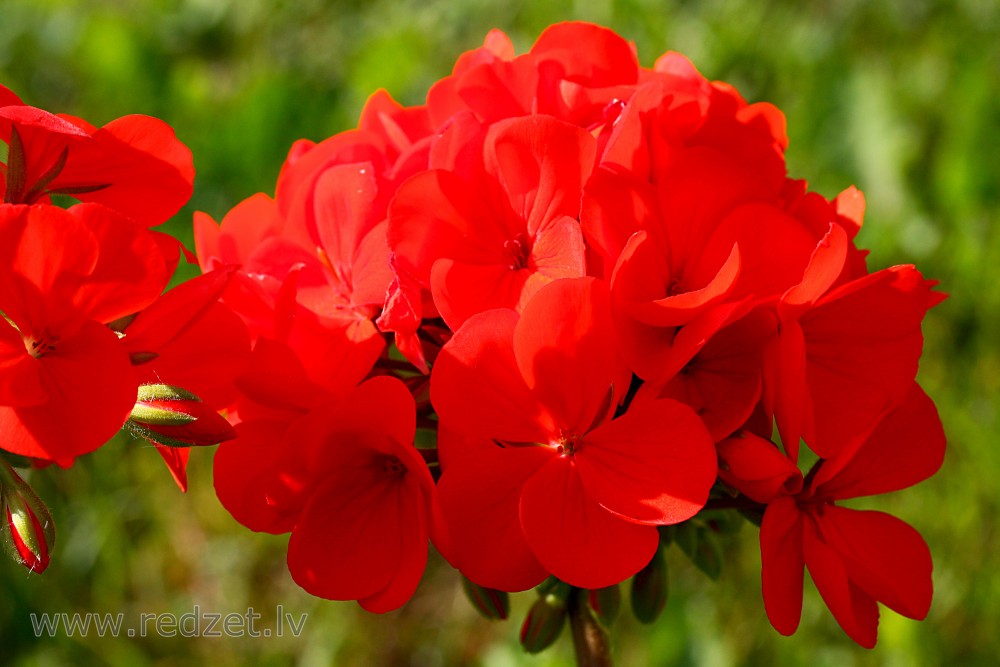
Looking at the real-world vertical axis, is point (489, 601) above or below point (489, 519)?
below

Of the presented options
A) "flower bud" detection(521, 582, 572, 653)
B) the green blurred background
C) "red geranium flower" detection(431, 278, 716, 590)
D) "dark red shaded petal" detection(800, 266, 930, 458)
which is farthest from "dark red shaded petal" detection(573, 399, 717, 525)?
the green blurred background

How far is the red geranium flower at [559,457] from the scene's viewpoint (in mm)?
625

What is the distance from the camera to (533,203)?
0.72 m

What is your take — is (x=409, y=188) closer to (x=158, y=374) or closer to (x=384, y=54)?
(x=158, y=374)

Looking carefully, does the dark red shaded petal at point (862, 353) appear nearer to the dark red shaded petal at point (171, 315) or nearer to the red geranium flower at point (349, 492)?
the red geranium flower at point (349, 492)

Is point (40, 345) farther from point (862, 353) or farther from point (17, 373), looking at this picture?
point (862, 353)

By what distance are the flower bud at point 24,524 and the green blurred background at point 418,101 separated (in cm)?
74

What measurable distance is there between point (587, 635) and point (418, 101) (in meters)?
1.79

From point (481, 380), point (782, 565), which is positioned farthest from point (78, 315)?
point (782, 565)

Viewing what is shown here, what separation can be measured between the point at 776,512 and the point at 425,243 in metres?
0.28

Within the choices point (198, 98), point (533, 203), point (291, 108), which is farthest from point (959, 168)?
point (533, 203)

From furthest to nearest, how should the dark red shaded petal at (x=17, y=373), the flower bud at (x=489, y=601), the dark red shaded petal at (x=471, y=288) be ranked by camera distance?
the flower bud at (x=489, y=601) → the dark red shaded petal at (x=471, y=288) → the dark red shaded petal at (x=17, y=373)

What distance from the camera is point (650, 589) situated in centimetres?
85

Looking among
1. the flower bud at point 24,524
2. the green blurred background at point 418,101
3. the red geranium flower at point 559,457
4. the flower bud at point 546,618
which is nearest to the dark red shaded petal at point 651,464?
the red geranium flower at point 559,457
